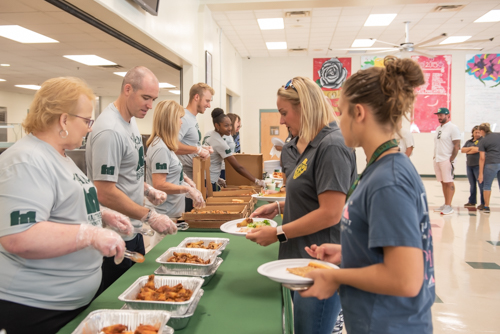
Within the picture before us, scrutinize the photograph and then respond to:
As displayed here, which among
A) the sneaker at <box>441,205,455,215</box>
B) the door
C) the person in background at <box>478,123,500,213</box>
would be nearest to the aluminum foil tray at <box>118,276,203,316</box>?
the sneaker at <box>441,205,455,215</box>

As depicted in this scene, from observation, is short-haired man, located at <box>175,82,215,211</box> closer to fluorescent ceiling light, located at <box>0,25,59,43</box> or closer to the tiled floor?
the tiled floor

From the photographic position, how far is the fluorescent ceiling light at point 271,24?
7793 mm

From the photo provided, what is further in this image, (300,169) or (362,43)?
(362,43)

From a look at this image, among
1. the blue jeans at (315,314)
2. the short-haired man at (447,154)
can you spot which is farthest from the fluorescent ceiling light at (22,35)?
the short-haired man at (447,154)

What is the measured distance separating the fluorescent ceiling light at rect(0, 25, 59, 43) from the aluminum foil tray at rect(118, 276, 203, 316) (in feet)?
17.2

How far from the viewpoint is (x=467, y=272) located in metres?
3.79

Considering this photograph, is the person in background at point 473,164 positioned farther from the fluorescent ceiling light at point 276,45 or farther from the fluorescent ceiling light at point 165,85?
the fluorescent ceiling light at point 165,85

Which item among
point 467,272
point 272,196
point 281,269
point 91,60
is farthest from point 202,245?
point 91,60

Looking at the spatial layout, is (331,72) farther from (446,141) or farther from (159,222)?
(159,222)

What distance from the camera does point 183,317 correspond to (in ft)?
3.79

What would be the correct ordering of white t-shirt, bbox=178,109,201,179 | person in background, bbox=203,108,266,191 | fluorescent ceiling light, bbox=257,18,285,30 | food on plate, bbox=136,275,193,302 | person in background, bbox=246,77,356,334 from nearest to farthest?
food on plate, bbox=136,275,193,302, person in background, bbox=246,77,356,334, white t-shirt, bbox=178,109,201,179, person in background, bbox=203,108,266,191, fluorescent ceiling light, bbox=257,18,285,30

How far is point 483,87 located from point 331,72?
14.7ft

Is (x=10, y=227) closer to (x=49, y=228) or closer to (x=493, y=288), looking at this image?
(x=49, y=228)

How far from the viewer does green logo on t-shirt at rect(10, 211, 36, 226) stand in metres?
1.12
